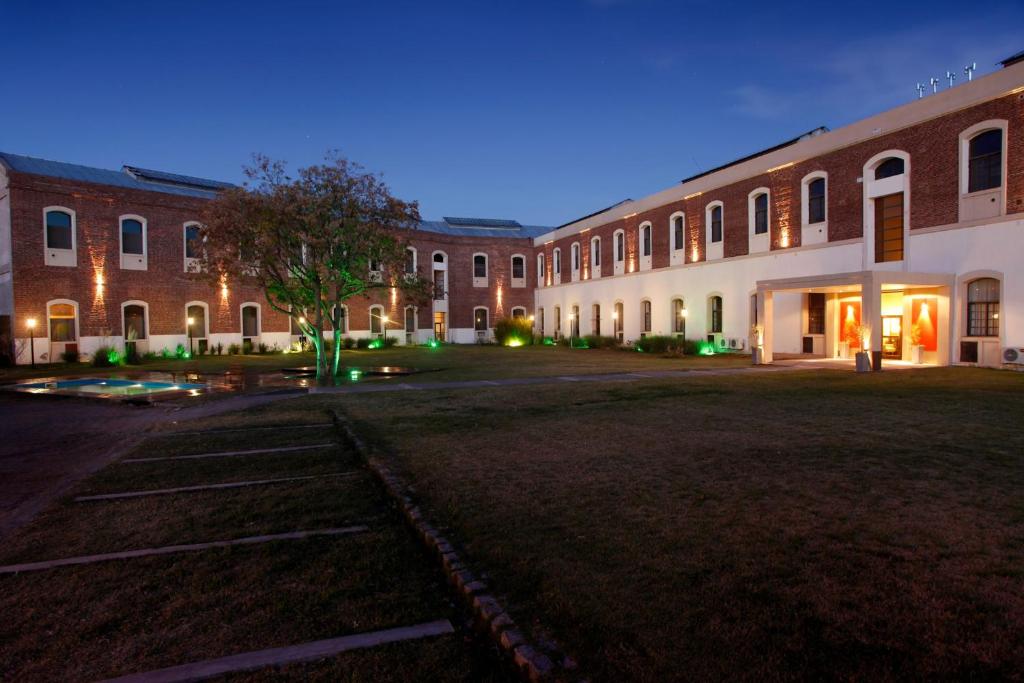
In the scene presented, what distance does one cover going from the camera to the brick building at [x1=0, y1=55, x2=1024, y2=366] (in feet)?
58.4

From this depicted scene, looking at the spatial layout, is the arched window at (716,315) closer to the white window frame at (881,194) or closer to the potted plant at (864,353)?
the white window frame at (881,194)

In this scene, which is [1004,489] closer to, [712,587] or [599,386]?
[712,587]

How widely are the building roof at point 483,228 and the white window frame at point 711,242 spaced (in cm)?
2158

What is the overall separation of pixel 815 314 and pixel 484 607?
24455 millimetres

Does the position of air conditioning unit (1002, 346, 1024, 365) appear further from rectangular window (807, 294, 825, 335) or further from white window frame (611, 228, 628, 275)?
white window frame (611, 228, 628, 275)

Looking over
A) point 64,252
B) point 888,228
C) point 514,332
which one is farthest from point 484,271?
point 888,228

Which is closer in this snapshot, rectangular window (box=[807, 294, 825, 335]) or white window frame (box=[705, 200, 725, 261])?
rectangular window (box=[807, 294, 825, 335])

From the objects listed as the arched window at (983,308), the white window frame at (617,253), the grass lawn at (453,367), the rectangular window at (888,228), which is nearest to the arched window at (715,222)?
the grass lawn at (453,367)

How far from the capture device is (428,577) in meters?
4.01

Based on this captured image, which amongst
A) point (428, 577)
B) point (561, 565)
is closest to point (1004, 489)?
point (561, 565)

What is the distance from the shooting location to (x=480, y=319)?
46531mm

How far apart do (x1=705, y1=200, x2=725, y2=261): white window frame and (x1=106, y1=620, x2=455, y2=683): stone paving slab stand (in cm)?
2740

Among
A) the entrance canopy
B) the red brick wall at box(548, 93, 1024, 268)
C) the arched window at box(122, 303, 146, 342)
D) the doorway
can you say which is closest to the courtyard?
the entrance canopy

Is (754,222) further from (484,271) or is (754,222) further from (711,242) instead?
(484,271)
